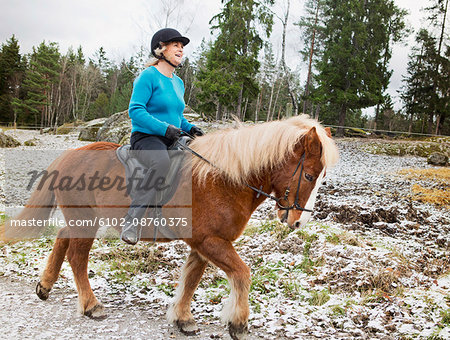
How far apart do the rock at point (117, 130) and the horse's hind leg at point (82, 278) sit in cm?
1060

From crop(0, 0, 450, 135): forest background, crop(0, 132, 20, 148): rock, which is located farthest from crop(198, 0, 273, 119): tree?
crop(0, 132, 20, 148): rock

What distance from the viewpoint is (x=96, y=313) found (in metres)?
3.44

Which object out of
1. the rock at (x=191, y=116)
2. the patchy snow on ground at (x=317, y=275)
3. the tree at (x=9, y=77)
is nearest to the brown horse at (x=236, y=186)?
the patchy snow on ground at (x=317, y=275)

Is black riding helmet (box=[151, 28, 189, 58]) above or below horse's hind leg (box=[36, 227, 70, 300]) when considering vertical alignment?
above

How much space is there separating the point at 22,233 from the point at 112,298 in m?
1.42

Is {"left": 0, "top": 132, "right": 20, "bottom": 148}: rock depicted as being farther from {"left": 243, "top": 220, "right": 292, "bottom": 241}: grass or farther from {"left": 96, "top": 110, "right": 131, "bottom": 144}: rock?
{"left": 243, "top": 220, "right": 292, "bottom": 241}: grass

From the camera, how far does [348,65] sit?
24078 millimetres

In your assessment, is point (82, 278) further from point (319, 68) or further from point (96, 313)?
point (319, 68)

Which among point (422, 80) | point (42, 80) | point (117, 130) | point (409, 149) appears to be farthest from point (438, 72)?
point (42, 80)

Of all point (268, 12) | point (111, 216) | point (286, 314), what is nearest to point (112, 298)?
point (111, 216)

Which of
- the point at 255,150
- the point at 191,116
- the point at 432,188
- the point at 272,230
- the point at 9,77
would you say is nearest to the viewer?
the point at 255,150

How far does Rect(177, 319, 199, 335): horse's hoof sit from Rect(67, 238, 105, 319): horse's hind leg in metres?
0.91

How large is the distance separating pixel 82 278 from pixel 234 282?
1.88 metres

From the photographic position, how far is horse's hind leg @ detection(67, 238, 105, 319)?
3.44 m
